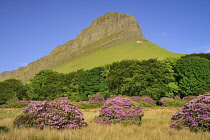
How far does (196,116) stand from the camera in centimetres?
877

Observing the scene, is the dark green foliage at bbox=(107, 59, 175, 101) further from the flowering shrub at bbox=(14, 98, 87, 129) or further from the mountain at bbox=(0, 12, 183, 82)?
the mountain at bbox=(0, 12, 183, 82)

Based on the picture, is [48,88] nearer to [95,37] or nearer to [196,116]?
[196,116]

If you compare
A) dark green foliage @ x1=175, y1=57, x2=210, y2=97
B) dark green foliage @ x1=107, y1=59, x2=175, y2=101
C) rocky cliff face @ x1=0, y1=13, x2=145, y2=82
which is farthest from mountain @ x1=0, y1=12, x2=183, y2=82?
dark green foliage @ x1=107, y1=59, x2=175, y2=101

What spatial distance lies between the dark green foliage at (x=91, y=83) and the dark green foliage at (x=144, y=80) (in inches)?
155

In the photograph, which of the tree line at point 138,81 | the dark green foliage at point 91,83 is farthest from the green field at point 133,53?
the dark green foliage at point 91,83

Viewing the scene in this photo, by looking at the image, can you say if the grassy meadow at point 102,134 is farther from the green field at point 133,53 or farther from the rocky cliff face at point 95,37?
the rocky cliff face at point 95,37

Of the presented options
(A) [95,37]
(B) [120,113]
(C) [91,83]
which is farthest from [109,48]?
(B) [120,113]

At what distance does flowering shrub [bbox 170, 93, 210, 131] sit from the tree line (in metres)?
29.1

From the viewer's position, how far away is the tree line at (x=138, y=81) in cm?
3869

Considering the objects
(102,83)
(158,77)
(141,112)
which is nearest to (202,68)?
(158,77)

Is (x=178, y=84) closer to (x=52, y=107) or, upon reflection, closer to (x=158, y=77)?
(x=158, y=77)

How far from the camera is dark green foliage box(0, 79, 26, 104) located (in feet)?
191

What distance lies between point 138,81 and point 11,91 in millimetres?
44838

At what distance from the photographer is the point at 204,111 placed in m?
8.59
